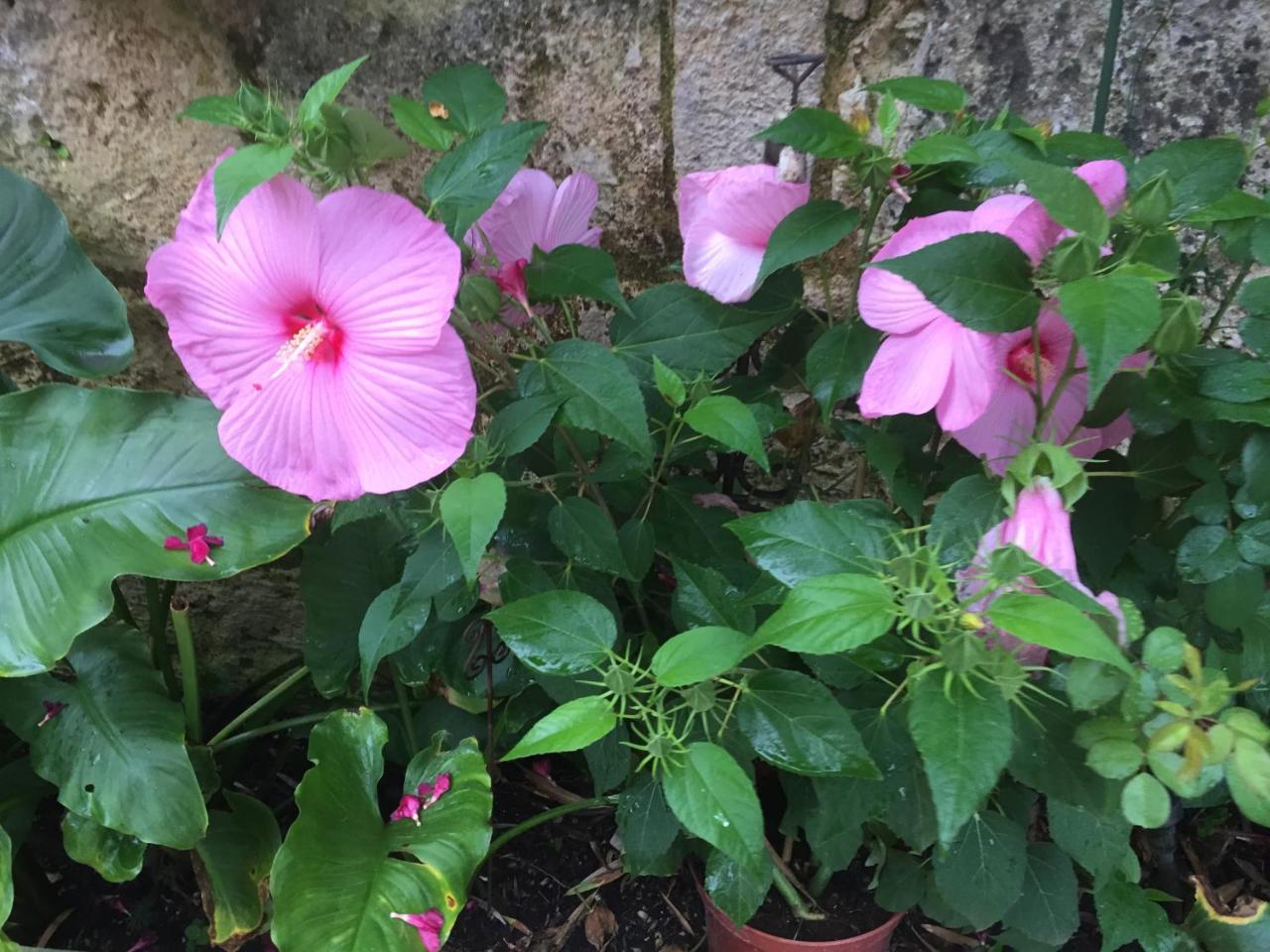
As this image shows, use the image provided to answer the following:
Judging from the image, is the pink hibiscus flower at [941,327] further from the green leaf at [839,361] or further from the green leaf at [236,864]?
the green leaf at [236,864]

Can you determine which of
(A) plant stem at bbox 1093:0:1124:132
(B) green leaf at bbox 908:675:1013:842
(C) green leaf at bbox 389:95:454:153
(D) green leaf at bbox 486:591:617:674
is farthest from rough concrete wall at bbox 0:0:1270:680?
(B) green leaf at bbox 908:675:1013:842

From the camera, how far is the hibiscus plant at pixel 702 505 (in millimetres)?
530

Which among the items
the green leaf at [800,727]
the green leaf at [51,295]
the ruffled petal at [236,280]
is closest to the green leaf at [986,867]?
the green leaf at [800,727]

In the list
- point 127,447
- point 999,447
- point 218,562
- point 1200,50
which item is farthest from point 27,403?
point 1200,50

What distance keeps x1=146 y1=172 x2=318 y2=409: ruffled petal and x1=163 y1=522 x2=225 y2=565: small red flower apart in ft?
0.79

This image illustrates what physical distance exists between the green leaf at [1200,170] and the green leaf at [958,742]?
356mm

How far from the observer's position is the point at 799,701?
63 centimetres

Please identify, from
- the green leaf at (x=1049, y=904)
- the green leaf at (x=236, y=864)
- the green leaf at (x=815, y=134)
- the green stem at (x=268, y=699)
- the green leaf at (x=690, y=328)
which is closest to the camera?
the green leaf at (x=815, y=134)

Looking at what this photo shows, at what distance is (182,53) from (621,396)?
0.79 m

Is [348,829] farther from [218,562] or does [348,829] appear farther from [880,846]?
[880,846]

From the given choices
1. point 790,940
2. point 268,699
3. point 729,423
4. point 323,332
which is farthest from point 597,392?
point 268,699

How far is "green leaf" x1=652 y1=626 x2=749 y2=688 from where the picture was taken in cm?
55

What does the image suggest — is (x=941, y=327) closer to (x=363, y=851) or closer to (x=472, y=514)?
(x=472, y=514)

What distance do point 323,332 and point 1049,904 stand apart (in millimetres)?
887
